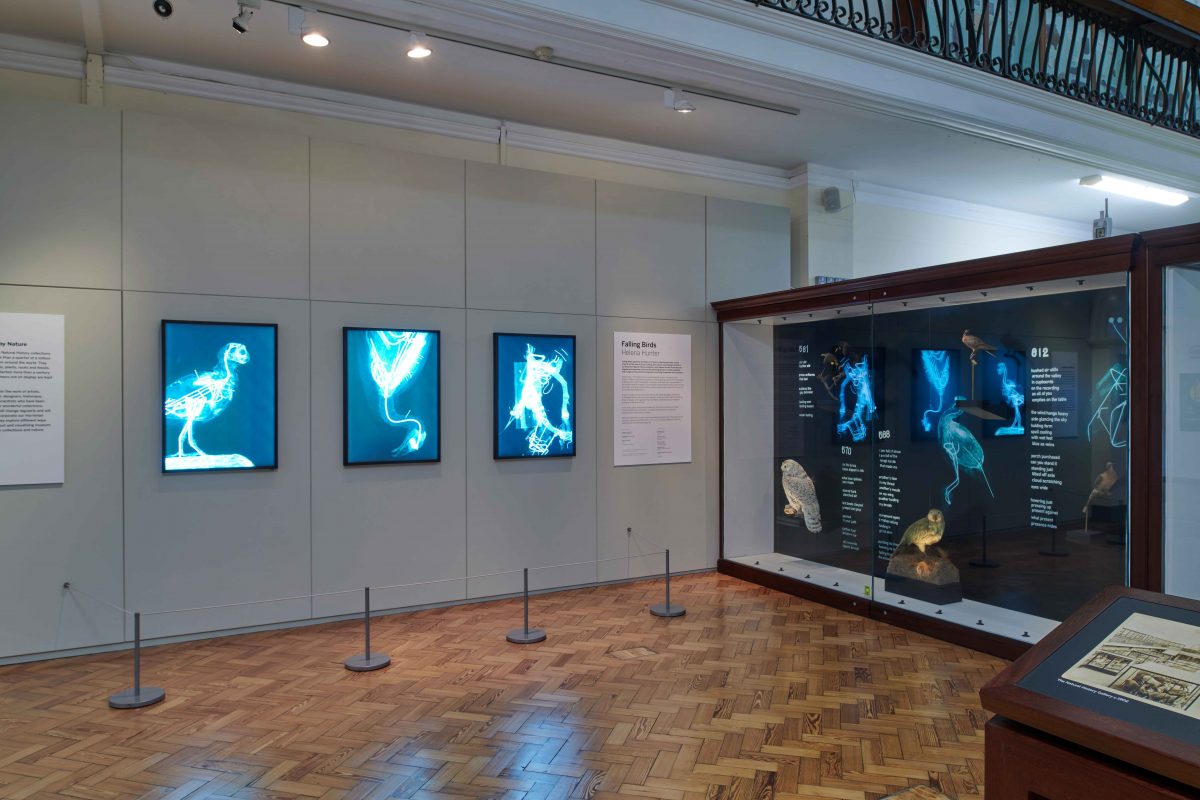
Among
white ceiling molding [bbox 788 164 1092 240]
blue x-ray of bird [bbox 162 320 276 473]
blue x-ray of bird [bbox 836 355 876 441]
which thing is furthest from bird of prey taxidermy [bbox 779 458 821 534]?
blue x-ray of bird [bbox 162 320 276 473]

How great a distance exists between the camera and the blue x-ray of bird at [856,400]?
6.01m

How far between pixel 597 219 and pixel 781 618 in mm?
3596

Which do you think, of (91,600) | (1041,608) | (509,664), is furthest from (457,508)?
(1041,608)

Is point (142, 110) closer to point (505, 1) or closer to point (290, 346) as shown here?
point (290, 346)

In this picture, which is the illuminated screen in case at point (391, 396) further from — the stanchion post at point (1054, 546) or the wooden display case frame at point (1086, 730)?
the wooden display case frame at point (1086, 730)

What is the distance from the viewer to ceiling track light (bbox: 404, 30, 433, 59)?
16.1ft

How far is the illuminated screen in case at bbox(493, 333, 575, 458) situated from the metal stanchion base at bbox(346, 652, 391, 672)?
192 cm

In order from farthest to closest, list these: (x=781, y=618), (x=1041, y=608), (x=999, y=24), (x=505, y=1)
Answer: (x=999, y=24) < (x=781, y=618) < (x=1041, y=608) < (x=505, y=1)

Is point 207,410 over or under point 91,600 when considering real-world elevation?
over

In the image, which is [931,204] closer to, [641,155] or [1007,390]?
[641,155]

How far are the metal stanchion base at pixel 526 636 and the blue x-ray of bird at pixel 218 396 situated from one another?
80.6 inches

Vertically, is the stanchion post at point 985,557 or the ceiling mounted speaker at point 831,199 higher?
the ceiling mounted speaker at point 831,199

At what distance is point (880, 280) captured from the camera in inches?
222

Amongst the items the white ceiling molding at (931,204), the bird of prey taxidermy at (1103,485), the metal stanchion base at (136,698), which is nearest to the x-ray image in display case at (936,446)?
the bird of prey taxidermy at (1103,485)
